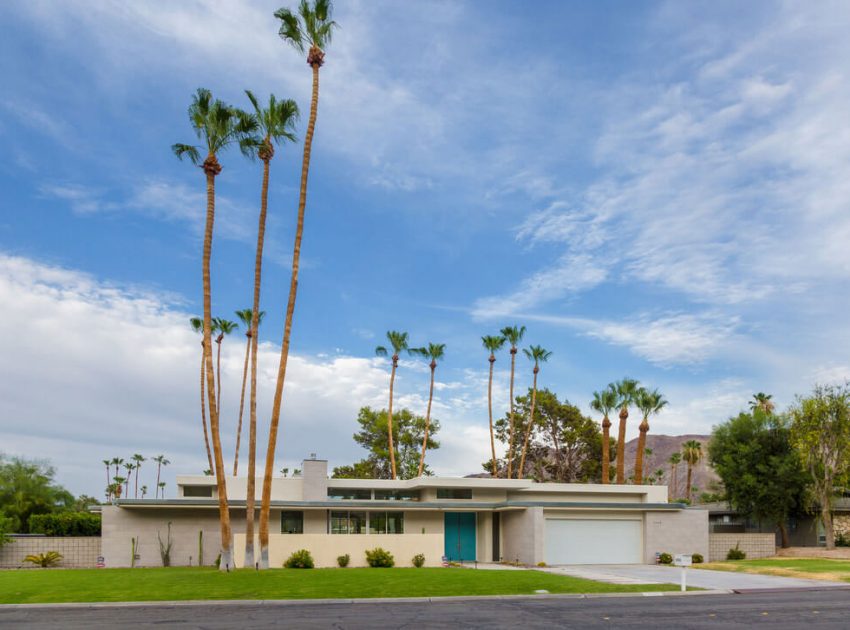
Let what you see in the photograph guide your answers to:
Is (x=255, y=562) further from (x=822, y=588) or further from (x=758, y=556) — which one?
(x=758, y=556)

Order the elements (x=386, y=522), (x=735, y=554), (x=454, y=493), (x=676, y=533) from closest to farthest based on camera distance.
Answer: (x=386, y=522)
(x=676, y=533)
(x=454, y=493)
(x=735, y=554)

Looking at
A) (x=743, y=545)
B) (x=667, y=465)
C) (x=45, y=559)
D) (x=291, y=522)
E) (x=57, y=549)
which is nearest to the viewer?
(x=45, y=559)

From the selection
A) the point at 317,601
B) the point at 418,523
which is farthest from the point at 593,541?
the point at 317,601

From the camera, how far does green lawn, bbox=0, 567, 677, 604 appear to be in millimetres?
21547

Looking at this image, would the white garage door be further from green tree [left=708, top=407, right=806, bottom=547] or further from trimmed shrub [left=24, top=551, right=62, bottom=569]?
trimmed shrub [left=24, top=551, right=62, bottom=569]

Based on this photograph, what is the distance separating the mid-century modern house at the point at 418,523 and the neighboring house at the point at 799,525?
1515 cm

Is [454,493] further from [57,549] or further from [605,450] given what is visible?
[605,450]

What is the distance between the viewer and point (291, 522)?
123 ft

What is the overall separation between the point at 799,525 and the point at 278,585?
4214 cm

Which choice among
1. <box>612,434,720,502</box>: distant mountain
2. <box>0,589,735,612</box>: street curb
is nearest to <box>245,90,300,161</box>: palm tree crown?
<box>0,589,735,612</box>: street curb

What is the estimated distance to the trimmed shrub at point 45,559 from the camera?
1379 inches

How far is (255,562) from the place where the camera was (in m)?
29.7

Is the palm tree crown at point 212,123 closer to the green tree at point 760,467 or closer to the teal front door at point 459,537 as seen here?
the teal front door at point 459,537

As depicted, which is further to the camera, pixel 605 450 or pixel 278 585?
pixel 605 450
